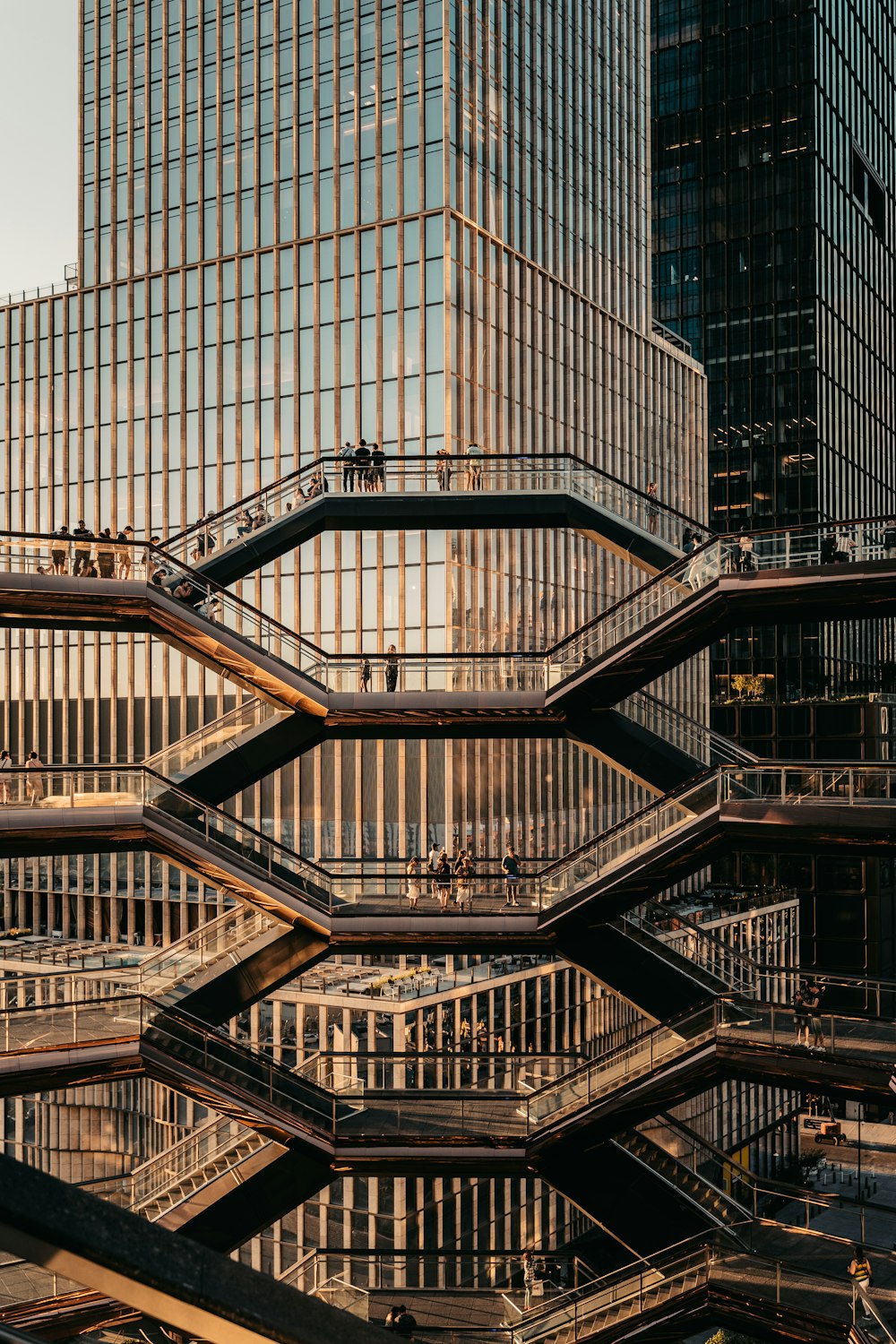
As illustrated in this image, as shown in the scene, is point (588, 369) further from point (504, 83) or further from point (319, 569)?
point (319, 569)

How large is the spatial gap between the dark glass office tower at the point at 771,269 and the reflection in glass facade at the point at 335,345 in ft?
90.5

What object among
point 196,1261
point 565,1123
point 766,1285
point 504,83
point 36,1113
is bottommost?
point 36,1113

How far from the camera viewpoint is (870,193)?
107438 mm

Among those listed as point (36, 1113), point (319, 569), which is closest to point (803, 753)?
point (319, 569)

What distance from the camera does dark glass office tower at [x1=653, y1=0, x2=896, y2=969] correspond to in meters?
93.7

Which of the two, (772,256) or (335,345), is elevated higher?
(772,256)

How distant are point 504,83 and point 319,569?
2370 centimetres

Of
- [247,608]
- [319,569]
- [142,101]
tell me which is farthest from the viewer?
[142,101]

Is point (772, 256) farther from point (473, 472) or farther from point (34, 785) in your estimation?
point (34, 785)

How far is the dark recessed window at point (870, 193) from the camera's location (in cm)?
10362

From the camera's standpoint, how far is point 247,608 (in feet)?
Result: 81.4

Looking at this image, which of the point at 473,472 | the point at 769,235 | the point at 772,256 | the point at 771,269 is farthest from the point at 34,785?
the point at 769,235

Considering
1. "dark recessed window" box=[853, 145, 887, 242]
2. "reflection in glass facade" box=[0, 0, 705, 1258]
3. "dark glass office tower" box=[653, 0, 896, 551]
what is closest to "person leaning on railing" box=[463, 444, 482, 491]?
"reflection in glass facade" box=[0, 0, 705, 1258]

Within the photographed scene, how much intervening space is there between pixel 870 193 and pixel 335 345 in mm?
70770
